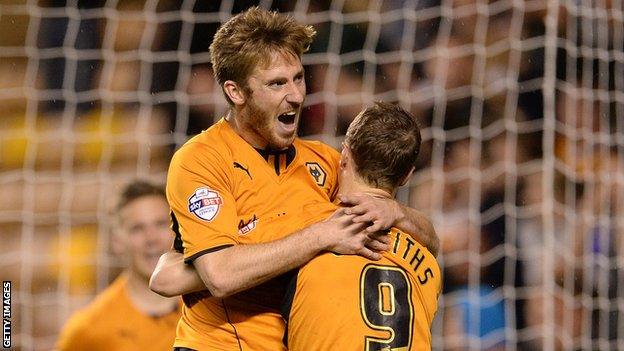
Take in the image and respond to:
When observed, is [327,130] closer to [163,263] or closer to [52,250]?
[52,250]

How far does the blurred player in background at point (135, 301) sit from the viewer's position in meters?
5.15

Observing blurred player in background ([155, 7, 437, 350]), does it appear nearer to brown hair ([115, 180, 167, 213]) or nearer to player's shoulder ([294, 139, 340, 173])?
player's shoulder ([294, 139, 340, 173])

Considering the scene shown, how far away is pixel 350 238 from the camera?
10.3 feet

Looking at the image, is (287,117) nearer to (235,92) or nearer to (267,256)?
(235,92)

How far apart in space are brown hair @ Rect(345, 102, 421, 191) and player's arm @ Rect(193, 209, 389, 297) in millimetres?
146

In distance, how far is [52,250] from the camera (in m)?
6.25

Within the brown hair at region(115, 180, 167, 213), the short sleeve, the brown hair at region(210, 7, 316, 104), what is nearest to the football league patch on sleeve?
the short sleeve

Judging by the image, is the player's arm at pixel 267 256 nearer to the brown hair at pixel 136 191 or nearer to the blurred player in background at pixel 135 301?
the blurred player in background at pixel 135 301

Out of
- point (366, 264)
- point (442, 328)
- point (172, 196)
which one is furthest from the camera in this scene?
point (442, 328)

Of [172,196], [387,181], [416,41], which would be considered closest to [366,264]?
[387,181]

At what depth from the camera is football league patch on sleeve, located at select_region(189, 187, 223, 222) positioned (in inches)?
131

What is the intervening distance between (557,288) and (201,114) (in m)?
2.07

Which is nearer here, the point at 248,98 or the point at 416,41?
the point at 248,98

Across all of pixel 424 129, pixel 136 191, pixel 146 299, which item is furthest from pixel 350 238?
pixel 424 129
